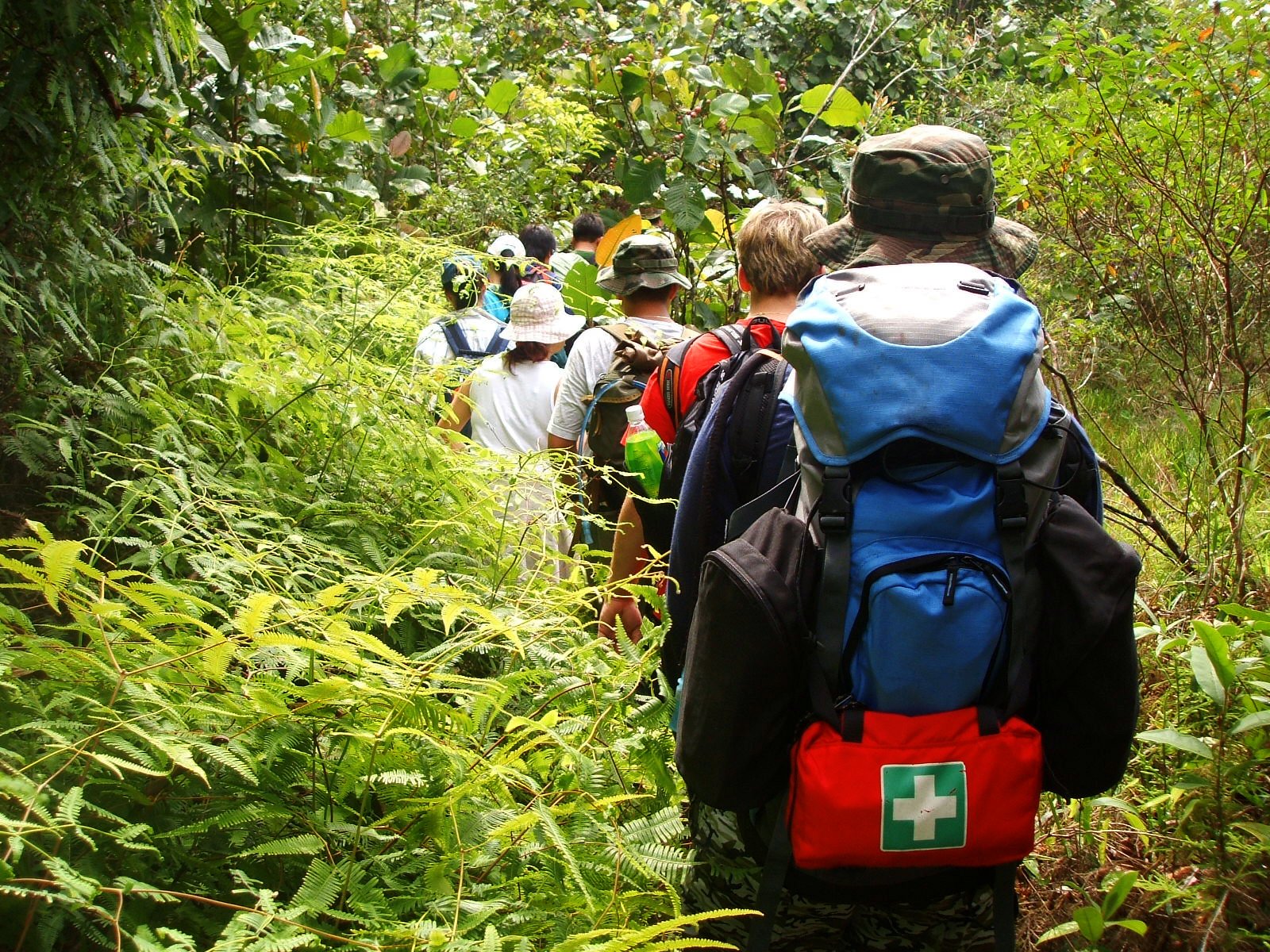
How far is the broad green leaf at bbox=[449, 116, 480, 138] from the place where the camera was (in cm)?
830

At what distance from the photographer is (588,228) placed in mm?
7703

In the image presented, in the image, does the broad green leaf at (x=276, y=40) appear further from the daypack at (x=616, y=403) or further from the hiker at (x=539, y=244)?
the daypack at (x=616, y=403)

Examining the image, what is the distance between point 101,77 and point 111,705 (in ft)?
7.33

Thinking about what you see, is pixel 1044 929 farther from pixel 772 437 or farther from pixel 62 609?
pixel 62 609

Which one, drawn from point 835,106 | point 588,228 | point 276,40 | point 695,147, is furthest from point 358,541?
point 588,228

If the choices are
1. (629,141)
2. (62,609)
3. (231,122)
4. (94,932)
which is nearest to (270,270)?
(231,122)

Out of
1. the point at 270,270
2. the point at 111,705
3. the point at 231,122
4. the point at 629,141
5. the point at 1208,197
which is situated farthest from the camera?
the point at 629,141

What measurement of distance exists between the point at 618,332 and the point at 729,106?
1.95 meters

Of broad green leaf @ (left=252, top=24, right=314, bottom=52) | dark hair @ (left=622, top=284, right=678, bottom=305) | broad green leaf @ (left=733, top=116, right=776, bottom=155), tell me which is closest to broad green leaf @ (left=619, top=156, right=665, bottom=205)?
broad green leaf @ (left=733, top=116, right=776, bottom=155)

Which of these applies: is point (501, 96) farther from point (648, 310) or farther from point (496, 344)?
point (648, 310)

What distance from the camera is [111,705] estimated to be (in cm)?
171

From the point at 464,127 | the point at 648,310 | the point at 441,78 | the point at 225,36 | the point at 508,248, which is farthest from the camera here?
the point at 464,127

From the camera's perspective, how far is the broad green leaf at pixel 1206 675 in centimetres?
292

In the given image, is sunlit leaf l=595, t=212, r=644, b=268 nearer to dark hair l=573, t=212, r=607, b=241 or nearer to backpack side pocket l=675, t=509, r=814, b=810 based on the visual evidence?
dark hair l=573, t=212, r=607, b=241
